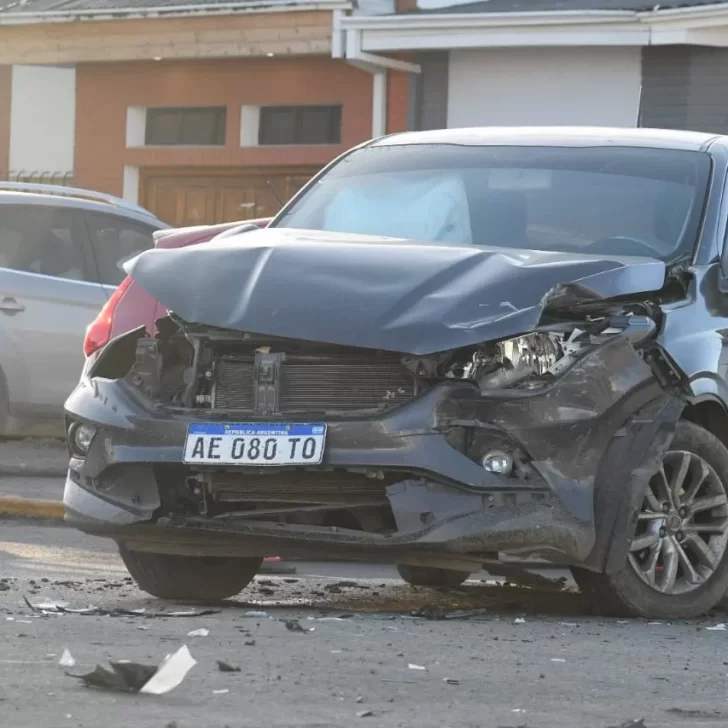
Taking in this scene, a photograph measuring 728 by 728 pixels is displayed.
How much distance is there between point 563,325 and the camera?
704cm

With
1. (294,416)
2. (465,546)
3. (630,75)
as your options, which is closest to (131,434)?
(294,416)

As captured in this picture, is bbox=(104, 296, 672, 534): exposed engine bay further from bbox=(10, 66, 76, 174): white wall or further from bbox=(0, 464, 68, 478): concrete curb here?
bbox=(10, 66, 76, 174): white wall

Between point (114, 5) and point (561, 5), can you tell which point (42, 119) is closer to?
point (114, 5)

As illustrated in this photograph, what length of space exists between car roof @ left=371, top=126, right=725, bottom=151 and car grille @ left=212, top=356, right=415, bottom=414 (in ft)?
6.19

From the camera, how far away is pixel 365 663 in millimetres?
5953

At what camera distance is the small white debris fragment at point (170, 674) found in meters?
5.38

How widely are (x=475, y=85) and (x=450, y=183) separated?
46.5 feet

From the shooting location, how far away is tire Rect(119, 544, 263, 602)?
25.7ft

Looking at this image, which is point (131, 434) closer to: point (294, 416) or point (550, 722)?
point (294, 416)

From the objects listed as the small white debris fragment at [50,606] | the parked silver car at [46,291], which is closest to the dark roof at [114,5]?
the parked silver car at [46,291]

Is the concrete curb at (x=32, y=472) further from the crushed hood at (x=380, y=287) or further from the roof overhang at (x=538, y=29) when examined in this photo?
the roof overhang at (x=538, y=29)

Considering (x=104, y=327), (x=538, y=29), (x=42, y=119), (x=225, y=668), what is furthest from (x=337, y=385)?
(x=42, y=119)

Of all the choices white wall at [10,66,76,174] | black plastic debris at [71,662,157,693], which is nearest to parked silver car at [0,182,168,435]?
black plastic debris at [71,662,157,693]

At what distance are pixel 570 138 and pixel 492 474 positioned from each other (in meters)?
2.14
